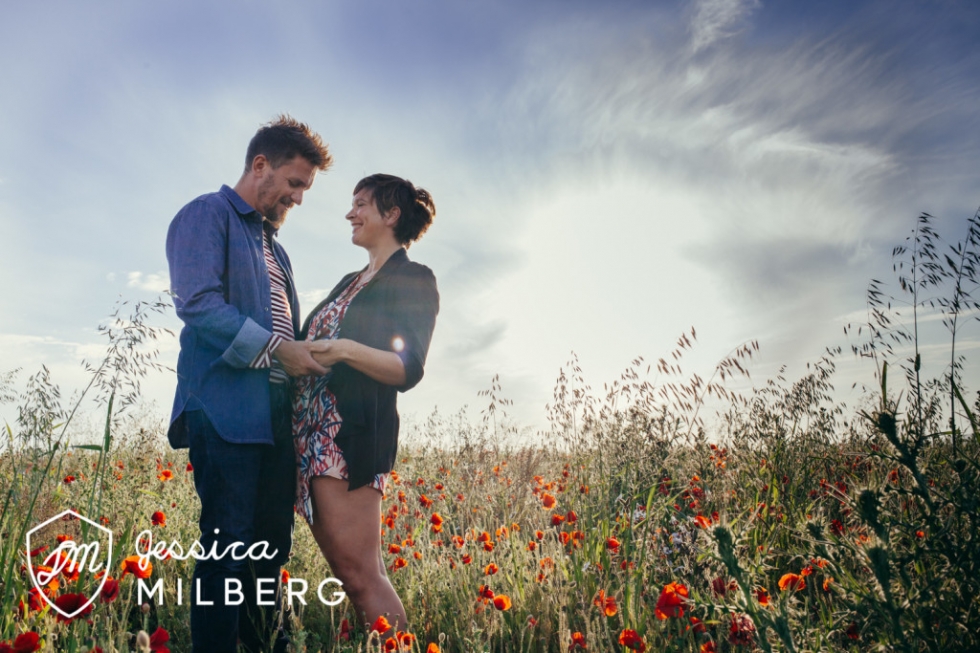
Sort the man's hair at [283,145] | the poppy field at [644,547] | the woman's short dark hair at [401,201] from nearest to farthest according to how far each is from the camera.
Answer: the poppy field at [644,547]
the man's hair at [283,145]
the woman's short dark hair at [401,201]

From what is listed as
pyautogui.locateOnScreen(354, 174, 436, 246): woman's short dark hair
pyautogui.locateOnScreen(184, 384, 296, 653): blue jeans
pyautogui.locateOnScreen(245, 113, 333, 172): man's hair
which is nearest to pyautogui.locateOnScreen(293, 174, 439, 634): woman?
pyautogui.locateOnScreen(184, 384, 296, 653): blue jeans

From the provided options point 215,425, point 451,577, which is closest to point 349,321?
point 215,425

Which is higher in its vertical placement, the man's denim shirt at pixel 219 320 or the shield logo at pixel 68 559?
the man's denim shirt at pixel 219 320

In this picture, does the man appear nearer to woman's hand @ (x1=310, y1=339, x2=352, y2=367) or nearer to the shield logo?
woman's hand @ (x1=310, y1=339, x2=352, y2=367)

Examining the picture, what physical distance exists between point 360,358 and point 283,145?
104 centimetres

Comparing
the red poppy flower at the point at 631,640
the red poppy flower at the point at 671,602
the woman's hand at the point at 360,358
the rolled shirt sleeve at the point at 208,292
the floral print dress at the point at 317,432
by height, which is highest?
the rolled shirt sleeve at the point at 208,292

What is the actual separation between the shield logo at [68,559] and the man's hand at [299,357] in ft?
2.65

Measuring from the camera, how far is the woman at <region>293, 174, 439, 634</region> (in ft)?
7.90

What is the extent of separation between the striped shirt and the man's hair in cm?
35

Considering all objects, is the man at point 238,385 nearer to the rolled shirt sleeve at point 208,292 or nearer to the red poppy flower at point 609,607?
the rolled shirt sleeve at point 208,292

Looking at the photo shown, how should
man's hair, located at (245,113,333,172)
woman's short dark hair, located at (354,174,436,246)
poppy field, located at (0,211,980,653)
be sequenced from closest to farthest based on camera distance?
poppy field, located at (0,211,980,653), man's hair, located at (245,113,333,172), woman's short dark hair, located at (354,174,436,246)

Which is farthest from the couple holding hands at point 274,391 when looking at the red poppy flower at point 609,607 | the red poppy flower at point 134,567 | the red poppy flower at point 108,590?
the red poppy flower at point 609,607

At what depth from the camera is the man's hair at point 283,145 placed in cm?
267

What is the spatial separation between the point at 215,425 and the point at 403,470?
355cm
